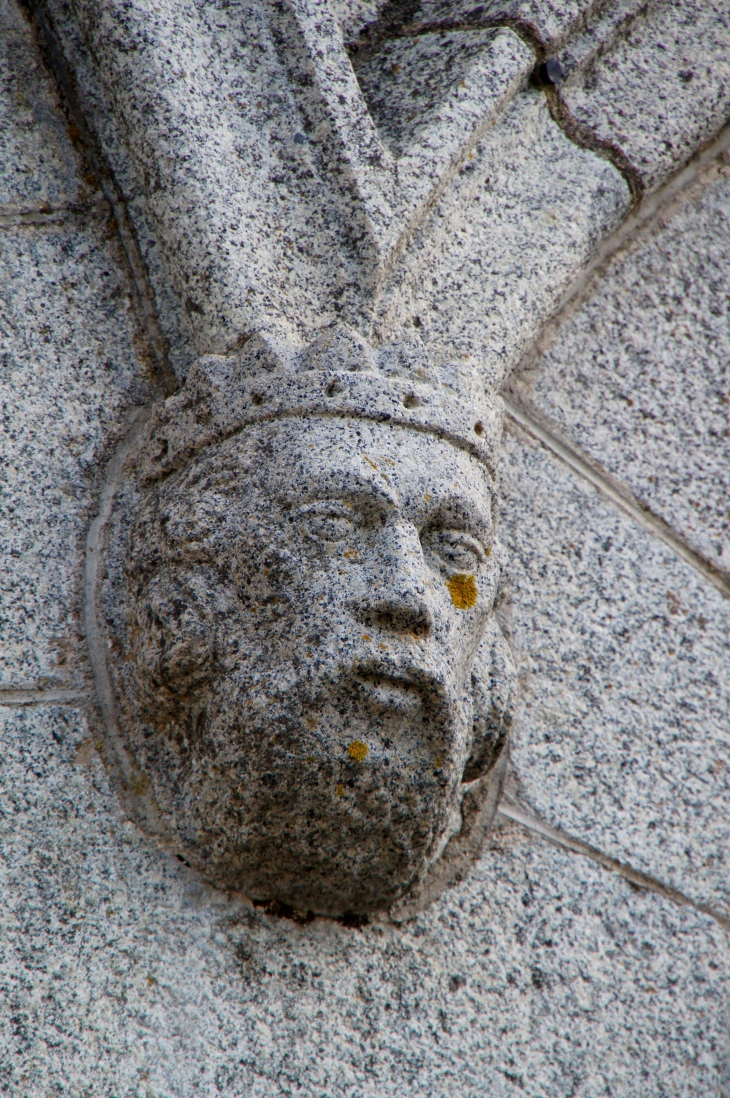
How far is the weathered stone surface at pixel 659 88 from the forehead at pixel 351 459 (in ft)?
2.85

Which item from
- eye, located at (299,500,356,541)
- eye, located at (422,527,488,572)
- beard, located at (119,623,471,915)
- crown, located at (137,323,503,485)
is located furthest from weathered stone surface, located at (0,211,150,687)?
eye, located at (422,527,488,572)

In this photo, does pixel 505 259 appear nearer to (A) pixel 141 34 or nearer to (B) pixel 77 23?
(A) pixel 141 34

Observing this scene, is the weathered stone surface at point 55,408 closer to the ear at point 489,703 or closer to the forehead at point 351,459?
the forehead at point 351,459

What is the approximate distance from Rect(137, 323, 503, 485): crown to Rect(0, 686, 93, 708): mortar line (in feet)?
0.98

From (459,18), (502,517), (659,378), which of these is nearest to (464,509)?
(502,517)

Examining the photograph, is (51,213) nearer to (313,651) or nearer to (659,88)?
(313,651)

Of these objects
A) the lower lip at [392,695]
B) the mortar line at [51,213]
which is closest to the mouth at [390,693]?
the lower lip at [392,695]

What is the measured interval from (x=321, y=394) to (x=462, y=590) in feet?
0.98

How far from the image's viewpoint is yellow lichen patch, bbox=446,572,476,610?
3.91 feet

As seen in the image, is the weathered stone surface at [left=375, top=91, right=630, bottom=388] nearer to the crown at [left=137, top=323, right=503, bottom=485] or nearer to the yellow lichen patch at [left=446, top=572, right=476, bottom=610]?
the crown at [left=137, top=323, right=503, bottom=485]

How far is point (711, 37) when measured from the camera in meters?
1.85

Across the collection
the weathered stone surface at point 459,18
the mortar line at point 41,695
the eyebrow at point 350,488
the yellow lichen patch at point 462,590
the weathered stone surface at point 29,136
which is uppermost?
the weathered stone surface at point 459,18

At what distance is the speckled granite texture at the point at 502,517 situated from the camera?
1179mm

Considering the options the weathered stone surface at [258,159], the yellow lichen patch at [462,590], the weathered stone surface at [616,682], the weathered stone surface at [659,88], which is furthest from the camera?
the weathered stone surface at [659,88]
